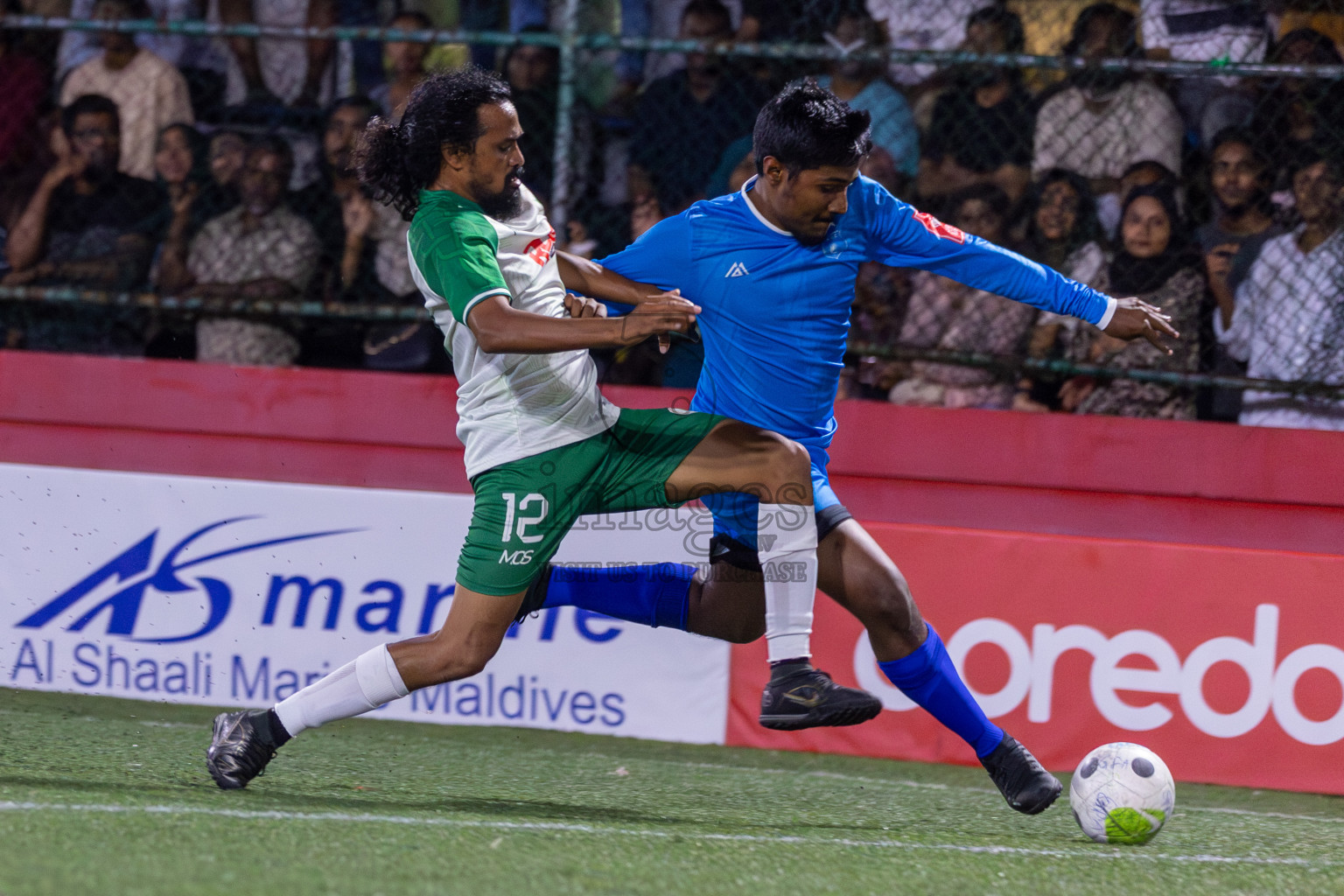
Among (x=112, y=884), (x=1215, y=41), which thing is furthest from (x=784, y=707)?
(x=1215, y=41)

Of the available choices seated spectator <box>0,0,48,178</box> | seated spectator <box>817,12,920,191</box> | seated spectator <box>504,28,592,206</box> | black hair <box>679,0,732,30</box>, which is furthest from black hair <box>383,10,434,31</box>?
seated spectator <box>817,12,920,191</box>

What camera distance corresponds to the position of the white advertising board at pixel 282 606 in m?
4.93

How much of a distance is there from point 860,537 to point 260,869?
1.62 meters

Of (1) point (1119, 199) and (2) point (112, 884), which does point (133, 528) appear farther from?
(1) point (1119, 199)

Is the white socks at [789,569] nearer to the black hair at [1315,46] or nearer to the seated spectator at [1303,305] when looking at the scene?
the seated spectator at [1303,305]

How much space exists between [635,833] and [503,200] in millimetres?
1526

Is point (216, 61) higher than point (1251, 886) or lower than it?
higher

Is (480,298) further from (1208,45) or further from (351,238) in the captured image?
(1208,45)

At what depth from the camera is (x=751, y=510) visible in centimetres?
359

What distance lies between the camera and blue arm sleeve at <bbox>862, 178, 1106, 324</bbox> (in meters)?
3.58

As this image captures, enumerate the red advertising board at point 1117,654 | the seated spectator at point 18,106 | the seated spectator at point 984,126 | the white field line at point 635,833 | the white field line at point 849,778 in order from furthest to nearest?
the seated spectator at point 18,106
the seated spectator at point 984,126
the red advertising board at point 1117,654
the white field line at point 849,778
the white field line at point 635,833

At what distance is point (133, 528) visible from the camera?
16.7 ft

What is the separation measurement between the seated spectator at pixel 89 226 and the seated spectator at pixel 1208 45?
4061mm

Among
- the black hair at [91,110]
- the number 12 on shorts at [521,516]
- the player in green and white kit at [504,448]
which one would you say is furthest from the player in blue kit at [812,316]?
the black hair at [91,110]
